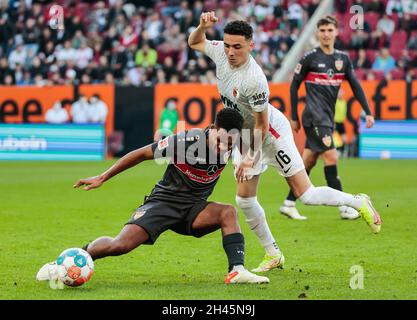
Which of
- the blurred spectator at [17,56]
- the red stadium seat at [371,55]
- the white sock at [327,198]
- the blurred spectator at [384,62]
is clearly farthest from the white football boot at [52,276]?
the blurred spectator at [17,56]

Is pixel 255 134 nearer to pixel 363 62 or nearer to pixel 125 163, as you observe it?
pixel 125 163

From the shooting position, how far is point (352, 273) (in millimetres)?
8578

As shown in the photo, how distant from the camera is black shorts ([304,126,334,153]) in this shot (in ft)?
42.1

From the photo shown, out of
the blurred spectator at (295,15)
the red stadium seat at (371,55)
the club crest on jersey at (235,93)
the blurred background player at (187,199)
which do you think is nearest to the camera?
the blurred background player at (187,199)

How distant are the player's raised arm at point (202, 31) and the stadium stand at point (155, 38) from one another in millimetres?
16991

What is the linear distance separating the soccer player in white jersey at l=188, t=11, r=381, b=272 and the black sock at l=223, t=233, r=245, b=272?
2.47 feet

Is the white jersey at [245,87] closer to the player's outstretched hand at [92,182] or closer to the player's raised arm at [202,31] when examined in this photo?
the player's raised arm at [202,31]

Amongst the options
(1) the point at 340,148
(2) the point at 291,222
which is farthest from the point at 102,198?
(1) the point at 340,148

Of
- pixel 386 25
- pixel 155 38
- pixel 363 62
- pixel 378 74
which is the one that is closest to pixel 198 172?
pixel 378 74

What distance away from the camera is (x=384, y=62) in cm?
2609

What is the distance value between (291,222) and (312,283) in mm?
4456

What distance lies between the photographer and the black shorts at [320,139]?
12820 mm

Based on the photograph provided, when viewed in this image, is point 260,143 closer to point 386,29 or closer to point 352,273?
point 352,273

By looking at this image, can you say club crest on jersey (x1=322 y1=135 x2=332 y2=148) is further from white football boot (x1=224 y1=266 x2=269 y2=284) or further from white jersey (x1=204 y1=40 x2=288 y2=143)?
white football boot (x1=224 y1=266 x2=269 y2=284)
